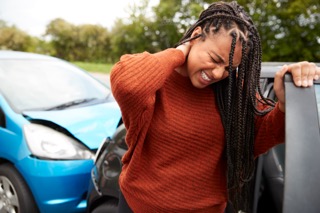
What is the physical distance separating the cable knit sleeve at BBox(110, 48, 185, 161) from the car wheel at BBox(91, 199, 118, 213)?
2.87ft

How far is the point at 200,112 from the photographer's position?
1260mm

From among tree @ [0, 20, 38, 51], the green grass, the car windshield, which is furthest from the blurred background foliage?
the car windshield

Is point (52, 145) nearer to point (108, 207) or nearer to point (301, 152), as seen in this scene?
point (108, 207)

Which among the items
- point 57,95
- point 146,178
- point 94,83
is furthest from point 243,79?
point 94,83

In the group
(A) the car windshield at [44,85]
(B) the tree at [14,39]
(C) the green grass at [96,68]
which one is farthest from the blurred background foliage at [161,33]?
(A) the car windshield at [44,85]

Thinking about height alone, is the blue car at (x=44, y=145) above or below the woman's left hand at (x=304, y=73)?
below

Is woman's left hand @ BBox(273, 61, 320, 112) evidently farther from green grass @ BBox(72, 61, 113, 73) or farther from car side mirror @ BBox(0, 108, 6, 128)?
green grass @ BBox(72, 61, 113, 73)

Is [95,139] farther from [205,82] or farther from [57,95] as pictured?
[205,82]

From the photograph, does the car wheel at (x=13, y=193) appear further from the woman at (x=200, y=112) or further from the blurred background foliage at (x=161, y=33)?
the blurred background foliage at (x=161, y=33)

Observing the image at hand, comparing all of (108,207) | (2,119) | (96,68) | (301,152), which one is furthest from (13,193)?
(96,68)

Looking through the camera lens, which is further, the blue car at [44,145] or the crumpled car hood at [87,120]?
the crumpled car hood at [87,120]

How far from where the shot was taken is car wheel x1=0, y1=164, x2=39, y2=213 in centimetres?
262

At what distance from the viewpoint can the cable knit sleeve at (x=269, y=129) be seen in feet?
3.97

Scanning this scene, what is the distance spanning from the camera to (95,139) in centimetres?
285
